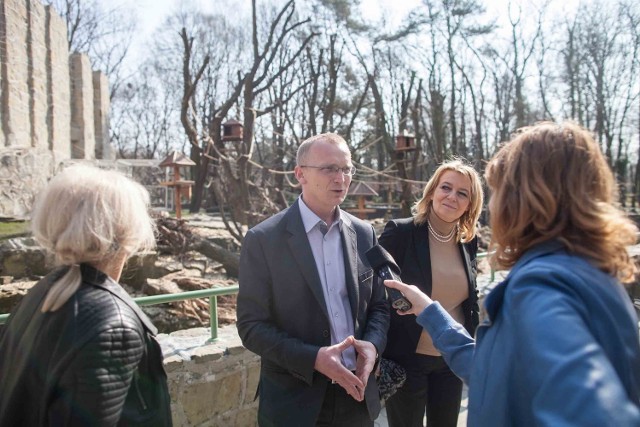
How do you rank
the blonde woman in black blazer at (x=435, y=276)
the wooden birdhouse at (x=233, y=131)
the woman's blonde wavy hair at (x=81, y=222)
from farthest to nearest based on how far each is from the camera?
the wooden birdhouse at (x=233, y=131)
the blonde woman in black blazer at (x=435, y=276)
the woman's blonde wavy hair at (x=81, y=222)

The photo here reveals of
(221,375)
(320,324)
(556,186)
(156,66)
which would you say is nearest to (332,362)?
(320,324)

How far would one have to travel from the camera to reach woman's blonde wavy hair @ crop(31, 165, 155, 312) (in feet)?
4.06

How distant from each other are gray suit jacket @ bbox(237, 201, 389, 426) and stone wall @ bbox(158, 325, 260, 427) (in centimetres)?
82

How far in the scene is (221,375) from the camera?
2.88 meters

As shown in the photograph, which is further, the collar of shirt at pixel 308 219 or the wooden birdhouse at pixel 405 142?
Answer: the wooden birdhouse at pixel 405 142

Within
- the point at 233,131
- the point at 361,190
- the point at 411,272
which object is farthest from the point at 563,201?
the point at 361,190

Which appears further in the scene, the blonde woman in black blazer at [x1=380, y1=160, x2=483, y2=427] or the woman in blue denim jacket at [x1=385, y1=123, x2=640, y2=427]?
the blonde woman in black blazer at [x1=380, y1=160, x2=483, y2=427]

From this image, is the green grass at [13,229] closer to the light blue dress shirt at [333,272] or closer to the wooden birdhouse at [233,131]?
the wooden birdhouse at [233,131]

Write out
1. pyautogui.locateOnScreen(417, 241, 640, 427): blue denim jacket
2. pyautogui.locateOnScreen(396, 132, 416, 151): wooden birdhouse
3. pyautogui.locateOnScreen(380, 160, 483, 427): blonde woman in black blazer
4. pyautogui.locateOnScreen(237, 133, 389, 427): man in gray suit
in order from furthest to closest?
pyautogui.locateOnScreen(396, 132, 416, 151): wooden birdhouse → pyautogui.locateOnScreen(380, 160, 483, 427): blonde woman in black blazer → pyautogui.locateOnScreen(237, 133, 389, 427): man in gray suit → pyautogui.locateOnScreen(417, 241, 640, 427): blue denim jacket

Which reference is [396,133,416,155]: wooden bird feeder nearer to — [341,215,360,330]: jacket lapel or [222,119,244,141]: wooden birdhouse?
[222,119,244,141]: wooden birdhouse

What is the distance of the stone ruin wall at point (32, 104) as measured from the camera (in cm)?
1009

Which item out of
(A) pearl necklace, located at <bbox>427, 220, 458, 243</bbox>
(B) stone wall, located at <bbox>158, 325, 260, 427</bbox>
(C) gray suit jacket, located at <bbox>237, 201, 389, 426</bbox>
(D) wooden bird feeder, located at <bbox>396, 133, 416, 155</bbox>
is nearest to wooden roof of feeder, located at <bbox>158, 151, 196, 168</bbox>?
(D) wooden bird feeder, located at <bbox>396, 133, 416, 155</bbox>

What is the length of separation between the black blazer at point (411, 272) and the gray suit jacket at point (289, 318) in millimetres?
327

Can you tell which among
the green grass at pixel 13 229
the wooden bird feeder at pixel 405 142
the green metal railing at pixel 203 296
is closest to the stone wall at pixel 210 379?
the green metal railing at pixel 203 296
